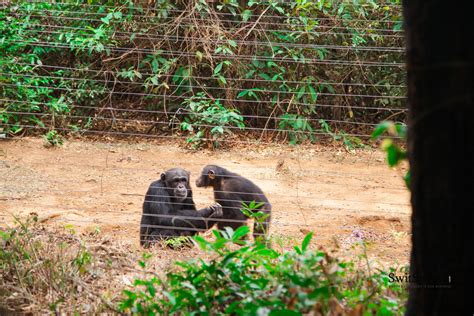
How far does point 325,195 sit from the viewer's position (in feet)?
20.3

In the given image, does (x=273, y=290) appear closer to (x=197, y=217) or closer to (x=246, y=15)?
(x=197, y=217)

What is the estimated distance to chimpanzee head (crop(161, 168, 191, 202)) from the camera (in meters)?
5.20

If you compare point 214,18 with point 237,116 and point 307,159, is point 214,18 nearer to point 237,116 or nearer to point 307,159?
point 237,116

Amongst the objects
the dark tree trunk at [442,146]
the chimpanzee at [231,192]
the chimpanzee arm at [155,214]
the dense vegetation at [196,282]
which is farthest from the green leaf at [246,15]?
the dark tree trunk at [442,146]

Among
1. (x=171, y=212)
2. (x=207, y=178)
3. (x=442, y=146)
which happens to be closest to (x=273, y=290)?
(x=442, y=146)

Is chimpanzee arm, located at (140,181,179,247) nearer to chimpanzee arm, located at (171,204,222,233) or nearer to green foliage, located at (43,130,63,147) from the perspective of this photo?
chimpanzee arm, located at (171,204,222,233)

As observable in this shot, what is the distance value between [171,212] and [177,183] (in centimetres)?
25

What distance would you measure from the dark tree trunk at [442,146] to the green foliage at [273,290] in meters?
0.36

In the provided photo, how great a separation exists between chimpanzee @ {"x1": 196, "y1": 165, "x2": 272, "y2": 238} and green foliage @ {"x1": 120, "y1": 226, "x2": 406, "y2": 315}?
2281 mm

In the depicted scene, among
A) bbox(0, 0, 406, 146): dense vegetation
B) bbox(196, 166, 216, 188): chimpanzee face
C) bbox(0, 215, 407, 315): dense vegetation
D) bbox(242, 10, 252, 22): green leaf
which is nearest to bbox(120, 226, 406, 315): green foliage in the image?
bbox(0, 215, 407, 315): dense vegetation

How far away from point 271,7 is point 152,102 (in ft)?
6.47

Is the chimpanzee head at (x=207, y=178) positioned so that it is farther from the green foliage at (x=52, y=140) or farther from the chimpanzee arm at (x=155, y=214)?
the green foliage at (x=52, y=140)

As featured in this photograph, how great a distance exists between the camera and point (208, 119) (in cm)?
745

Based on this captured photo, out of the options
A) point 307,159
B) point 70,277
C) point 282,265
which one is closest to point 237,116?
point 307,159
